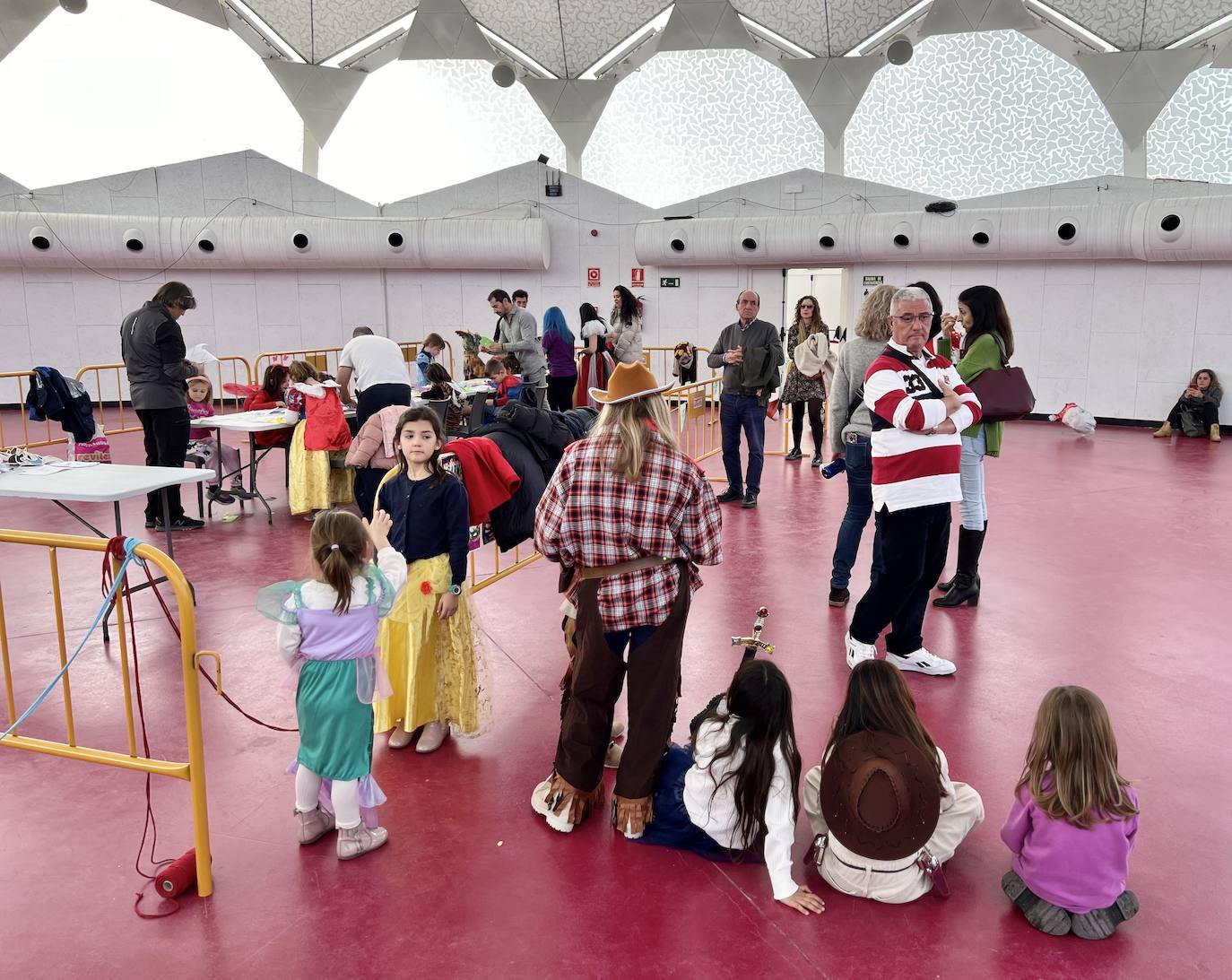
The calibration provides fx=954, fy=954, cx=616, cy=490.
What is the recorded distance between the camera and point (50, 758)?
427 centimetres

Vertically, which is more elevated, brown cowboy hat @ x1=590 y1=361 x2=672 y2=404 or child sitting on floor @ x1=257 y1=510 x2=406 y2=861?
brown cowboy hat @ x1=590 y1=361 x2=672 y2=404

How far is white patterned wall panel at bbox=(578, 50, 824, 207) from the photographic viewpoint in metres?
16.9

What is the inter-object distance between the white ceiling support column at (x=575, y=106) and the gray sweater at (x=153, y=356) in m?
11.0

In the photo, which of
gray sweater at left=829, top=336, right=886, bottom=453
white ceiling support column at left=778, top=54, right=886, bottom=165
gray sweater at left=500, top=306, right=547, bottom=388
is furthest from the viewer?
white ceiling support column at left=778, top=54, right=886, bottom=165

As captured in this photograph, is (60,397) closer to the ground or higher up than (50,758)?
higher up

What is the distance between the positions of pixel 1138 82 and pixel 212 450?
1468 cm

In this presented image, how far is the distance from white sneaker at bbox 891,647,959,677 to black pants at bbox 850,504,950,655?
43 mm

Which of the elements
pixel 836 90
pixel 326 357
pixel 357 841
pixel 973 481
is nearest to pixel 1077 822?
pixel 357 841

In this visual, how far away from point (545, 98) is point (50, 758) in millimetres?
16008

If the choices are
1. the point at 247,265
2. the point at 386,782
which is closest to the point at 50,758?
the point at 386,782

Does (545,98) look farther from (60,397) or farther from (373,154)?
(60,397)

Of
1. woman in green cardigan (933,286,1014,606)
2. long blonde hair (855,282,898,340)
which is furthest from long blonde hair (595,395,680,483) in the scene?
woman in green cardigan (933,286,1014,606)

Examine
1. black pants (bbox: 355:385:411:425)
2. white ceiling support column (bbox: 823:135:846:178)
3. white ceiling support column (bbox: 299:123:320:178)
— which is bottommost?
black pants (bbox: 355:385:411:425)

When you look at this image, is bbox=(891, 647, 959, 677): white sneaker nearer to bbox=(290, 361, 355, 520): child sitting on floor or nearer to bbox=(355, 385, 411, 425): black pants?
bbox=(355, 385, 411, 425): black pants
